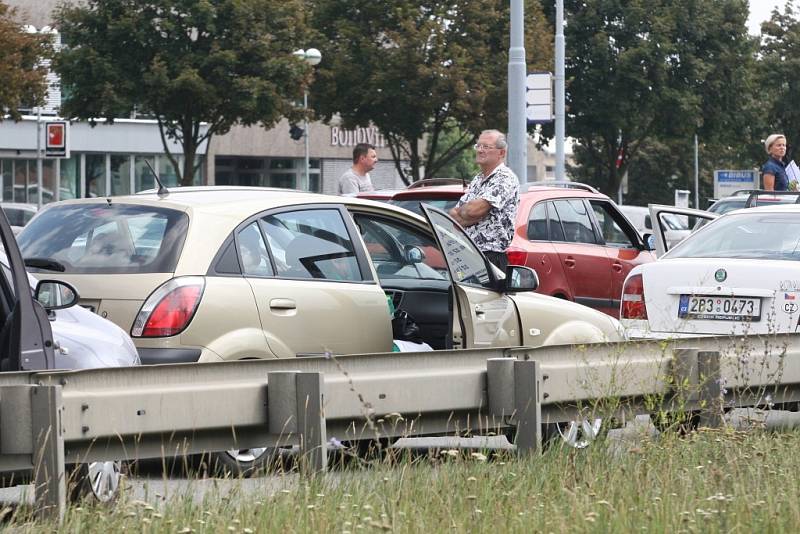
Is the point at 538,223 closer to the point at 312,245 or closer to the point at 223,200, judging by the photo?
the point at 312,245


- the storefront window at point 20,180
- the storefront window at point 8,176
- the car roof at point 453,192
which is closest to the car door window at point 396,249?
the car roof at point 453,192

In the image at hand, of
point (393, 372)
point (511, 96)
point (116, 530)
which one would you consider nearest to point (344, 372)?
point (393, 372)

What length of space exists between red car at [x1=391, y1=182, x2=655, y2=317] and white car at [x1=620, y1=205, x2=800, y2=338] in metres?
2.51

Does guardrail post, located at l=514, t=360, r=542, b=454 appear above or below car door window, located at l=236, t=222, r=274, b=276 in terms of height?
below

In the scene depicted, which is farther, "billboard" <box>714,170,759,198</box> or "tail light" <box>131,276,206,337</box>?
"billboard" <box>714,170,759,198</box>

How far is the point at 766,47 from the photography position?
2662 inches

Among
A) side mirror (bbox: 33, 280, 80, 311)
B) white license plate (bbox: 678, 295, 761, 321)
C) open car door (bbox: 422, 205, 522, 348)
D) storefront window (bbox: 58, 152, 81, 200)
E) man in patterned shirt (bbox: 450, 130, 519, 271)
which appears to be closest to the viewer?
side mirror (bbox: 33, 280, 80, 311)

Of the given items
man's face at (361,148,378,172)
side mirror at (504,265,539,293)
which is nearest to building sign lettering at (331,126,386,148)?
man's face at (361,148,378,172)

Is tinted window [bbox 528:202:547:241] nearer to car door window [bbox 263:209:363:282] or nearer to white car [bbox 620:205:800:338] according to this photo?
white car [bbox 620:205:800:338]

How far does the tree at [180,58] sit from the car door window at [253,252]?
94.9 feet

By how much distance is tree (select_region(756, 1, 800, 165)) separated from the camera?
63.8 metres

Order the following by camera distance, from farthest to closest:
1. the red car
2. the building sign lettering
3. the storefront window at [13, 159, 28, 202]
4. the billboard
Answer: the building sign lettering < the storefront window at [13, 159, 28, 202] < the billboard < the red car

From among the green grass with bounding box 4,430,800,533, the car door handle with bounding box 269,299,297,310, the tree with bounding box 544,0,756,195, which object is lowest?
the green grass with bounding box 4,430,800,533

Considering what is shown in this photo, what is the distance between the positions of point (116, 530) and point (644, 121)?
48.3 metres
